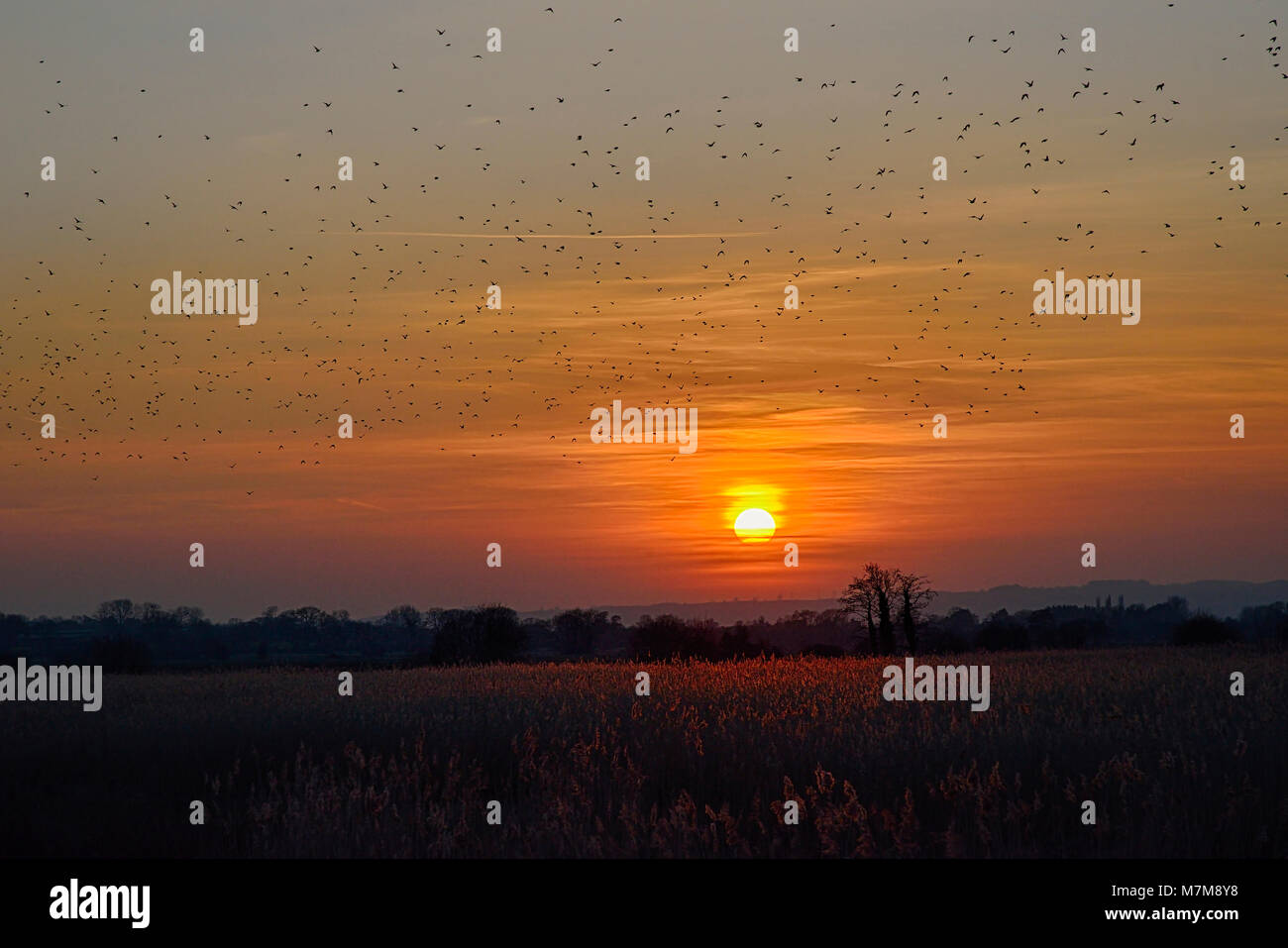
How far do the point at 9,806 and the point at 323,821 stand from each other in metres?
4.79

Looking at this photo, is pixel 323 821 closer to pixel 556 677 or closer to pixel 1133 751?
pixel 1133 751

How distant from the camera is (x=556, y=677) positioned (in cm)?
3030

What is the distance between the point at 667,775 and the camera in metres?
15.2

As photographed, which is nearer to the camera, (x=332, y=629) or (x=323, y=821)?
(x=323, y=821)

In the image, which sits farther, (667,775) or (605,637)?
(605,637)

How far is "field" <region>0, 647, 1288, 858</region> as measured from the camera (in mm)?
11969

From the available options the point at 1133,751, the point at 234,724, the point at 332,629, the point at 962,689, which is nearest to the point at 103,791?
the point at 234,724

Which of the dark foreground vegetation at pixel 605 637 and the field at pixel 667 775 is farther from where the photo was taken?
the dark foreground vegetation at pixel 605 637

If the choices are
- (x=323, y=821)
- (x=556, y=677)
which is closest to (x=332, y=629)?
(x=556, y=677)

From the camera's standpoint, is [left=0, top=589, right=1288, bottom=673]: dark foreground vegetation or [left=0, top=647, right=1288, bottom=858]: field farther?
[left=0, top=589, right=1288, bottom=673]: dark foreground vegetation

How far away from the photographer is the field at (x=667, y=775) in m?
12.0

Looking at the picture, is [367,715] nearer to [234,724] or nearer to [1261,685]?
[234,724]
